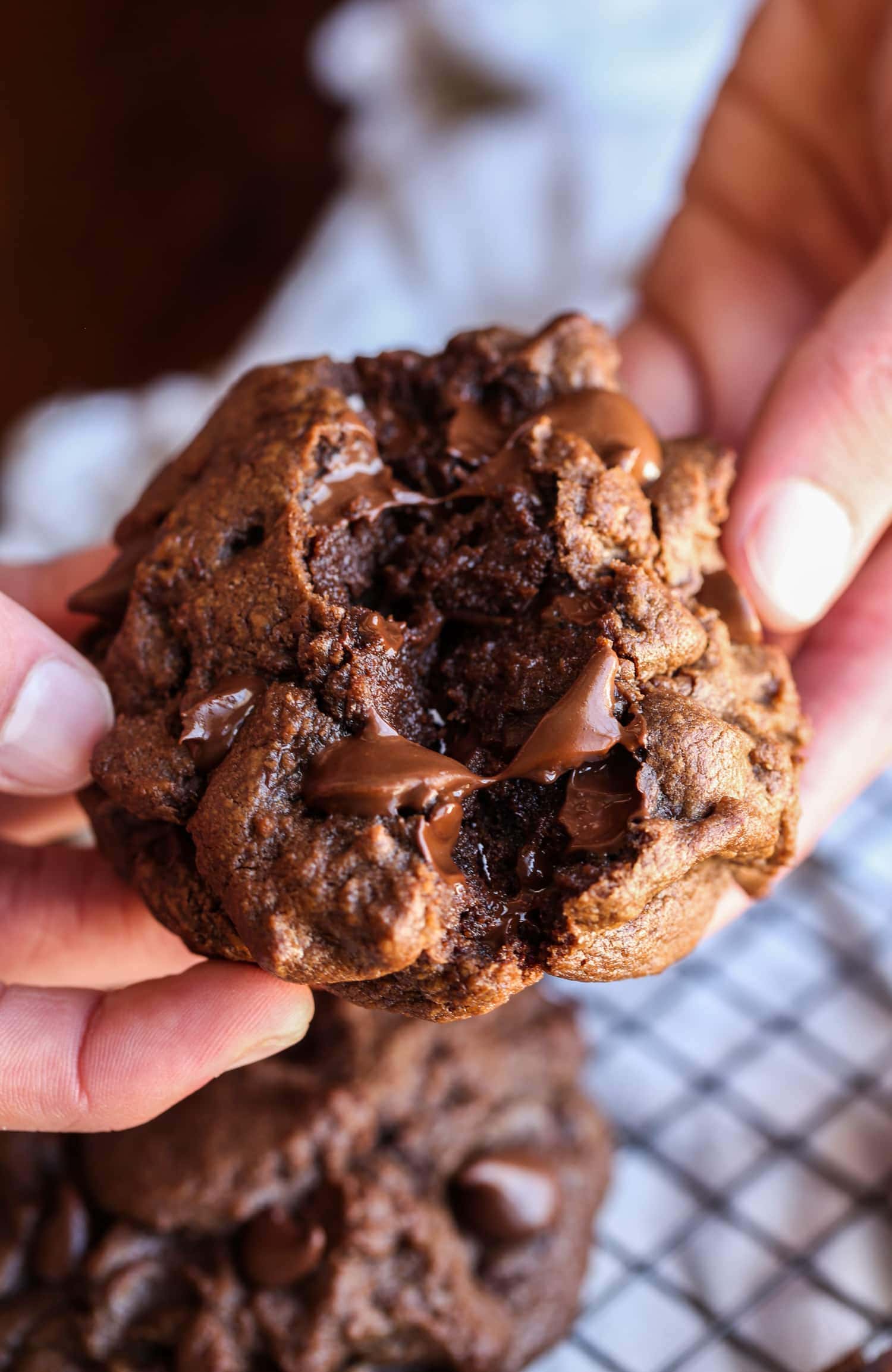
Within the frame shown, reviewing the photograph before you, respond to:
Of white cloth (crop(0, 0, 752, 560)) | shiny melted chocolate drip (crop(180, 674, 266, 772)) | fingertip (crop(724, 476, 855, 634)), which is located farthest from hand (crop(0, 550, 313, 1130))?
white cloth (crop(0, 0, 752, 560))

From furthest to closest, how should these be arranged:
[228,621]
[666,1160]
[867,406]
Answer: [666,1160], [867,406], [228,621]

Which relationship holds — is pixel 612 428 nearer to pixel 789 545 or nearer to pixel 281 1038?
pixel 789 545

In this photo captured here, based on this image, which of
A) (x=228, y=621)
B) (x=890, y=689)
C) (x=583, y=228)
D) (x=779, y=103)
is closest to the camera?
(x=228, y=621)

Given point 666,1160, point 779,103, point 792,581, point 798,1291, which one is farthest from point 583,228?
point 798,1291

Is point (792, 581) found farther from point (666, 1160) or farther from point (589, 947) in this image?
point (666, 1160)

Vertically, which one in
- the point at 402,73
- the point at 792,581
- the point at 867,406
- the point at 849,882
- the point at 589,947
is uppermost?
the point at 867,406

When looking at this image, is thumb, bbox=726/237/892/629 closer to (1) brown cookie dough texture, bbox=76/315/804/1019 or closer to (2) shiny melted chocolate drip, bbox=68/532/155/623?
(1) brown cookie dough texture, bbox=76/315/804/1019
